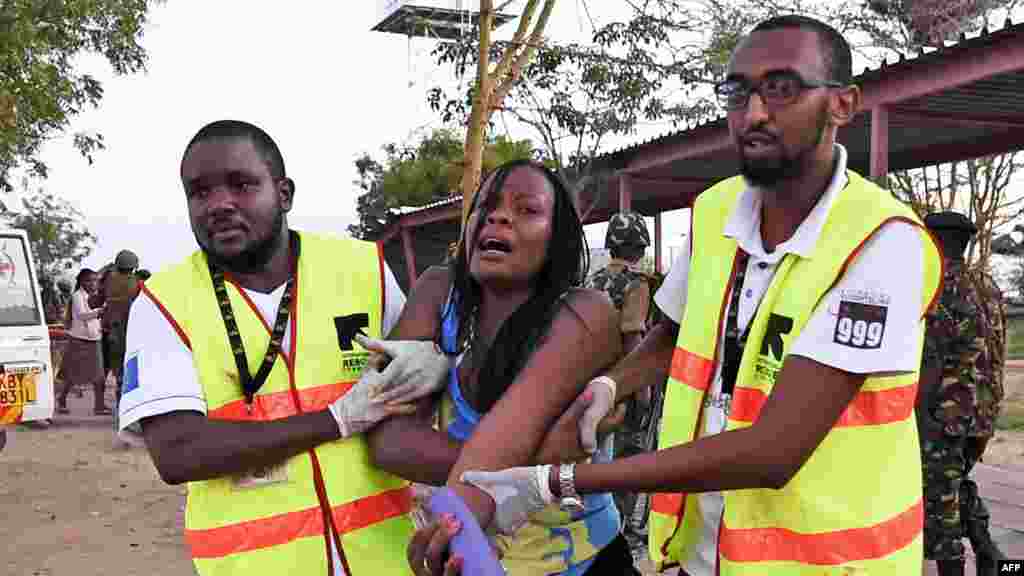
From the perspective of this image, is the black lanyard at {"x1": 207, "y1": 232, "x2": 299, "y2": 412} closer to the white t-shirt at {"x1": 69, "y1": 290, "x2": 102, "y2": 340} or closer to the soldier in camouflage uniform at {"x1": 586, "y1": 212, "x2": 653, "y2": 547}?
the soldier in camouflage uniform at {"x1": 586, "y1": 212, "x2": 653, "y2": 547}

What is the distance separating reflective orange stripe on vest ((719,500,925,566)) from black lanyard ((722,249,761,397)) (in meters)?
0.26

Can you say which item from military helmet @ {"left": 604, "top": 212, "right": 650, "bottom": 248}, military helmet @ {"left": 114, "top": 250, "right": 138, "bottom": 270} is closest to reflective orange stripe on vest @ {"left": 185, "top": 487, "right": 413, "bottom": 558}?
military helmet @ {"left": 604, "top": 212, "right": 650, "bottom": 248}

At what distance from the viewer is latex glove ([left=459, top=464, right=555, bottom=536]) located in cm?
161

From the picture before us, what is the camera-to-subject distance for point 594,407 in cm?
182

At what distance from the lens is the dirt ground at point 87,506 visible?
565 centimetres

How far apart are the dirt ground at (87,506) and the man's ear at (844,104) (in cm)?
477

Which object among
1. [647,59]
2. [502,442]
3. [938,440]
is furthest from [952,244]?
[647,59]

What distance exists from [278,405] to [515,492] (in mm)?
553

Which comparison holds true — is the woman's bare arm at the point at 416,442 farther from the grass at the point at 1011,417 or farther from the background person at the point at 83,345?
the background person at the point at 83,345

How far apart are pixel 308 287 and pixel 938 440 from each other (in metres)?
3.63

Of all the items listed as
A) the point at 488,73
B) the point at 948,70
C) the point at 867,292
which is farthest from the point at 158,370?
the point at 948,70

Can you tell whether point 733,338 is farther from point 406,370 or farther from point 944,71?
point 944,71

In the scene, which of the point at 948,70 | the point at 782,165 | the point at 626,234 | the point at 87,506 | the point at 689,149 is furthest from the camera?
the point at 689,149

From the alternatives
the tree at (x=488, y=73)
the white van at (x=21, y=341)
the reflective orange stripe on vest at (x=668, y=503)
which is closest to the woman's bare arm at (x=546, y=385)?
the reflective orange stripe on vest at (x=668, y=503)
